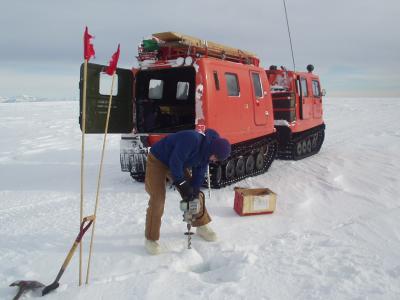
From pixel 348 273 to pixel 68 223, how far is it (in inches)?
153

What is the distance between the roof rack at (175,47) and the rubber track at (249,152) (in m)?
1.90

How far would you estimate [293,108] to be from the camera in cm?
999

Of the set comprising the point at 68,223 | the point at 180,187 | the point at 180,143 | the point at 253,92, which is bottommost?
the point at 68,223

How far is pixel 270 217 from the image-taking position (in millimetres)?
5602

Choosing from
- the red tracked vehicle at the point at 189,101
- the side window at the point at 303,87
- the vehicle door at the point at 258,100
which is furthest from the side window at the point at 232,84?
the side window at the point at 303,87

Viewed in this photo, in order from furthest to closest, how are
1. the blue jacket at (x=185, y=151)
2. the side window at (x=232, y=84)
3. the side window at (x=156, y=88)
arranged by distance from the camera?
the side window at (x=156, y=88) → the side window at (x=232, y=84) → the blue jacket at (x=185, y=151)

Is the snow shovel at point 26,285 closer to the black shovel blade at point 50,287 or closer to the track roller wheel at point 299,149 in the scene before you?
the black shovel blade at point 50,287

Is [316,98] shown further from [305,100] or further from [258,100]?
[258,100]

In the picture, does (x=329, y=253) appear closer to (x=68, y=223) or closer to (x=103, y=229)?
(x=103, y=229)

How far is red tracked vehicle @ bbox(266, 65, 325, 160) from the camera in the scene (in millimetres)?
9906

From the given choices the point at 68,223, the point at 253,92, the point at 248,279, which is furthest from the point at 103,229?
the point at 253,92

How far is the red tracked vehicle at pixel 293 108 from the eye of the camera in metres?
9.91

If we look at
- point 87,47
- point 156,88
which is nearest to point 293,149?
point 156,88

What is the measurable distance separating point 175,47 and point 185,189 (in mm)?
3704
